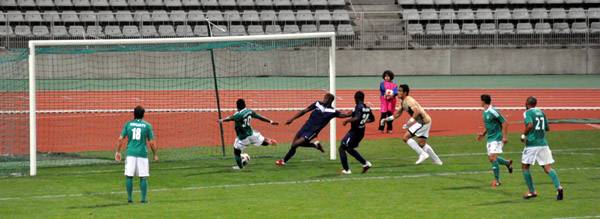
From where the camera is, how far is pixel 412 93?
1596 inches

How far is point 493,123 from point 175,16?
2709 cm

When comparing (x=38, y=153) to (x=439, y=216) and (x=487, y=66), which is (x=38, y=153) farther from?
(x=487, y=66)

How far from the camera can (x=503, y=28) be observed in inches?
1850

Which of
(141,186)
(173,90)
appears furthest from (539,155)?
(173,90)

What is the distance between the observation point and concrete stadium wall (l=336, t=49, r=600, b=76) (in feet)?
152

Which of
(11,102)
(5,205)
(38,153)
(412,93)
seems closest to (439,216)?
(5,205)

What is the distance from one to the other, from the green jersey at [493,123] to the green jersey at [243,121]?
16.5ft

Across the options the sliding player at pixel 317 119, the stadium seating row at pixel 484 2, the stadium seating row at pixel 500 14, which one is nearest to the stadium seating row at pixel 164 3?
the stadium seating row at pixel 484 2

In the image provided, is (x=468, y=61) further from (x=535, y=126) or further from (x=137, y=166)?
(x=137, y=166)

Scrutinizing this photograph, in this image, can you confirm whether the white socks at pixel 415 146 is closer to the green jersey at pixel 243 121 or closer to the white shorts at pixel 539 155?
the green jersey at pixel 243 121

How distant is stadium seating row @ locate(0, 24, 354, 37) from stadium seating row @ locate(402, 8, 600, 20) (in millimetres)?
3224

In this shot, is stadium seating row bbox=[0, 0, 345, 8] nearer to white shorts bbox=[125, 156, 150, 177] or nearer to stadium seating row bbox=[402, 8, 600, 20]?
stadium seating row bbox=[402, 8, 600, 20]

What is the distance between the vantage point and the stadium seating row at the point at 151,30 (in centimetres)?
4275

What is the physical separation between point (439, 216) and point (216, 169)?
7.52m
